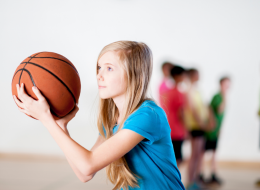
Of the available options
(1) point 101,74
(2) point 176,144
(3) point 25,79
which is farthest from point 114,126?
(2) point 176,144

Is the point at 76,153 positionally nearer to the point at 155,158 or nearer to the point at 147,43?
the point at 155,158

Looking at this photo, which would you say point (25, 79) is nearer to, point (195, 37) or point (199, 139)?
point (199, 139)

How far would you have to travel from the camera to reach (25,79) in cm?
102

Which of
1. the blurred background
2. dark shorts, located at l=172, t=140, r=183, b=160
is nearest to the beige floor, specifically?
the blurred background

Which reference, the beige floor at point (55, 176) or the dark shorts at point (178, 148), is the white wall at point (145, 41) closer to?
the beige floor at point (55, 176)

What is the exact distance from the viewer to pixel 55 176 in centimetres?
314

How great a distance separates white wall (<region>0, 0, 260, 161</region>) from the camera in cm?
392

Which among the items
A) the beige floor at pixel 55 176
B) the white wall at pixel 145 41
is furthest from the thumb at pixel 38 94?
the white wall at pixel 145 41

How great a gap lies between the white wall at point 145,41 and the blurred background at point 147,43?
0.02 meters

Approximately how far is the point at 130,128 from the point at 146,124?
0.06 meters

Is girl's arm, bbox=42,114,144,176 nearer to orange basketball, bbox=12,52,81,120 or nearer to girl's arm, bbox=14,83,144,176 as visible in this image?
girl's arm, bbox=14,83,144,176

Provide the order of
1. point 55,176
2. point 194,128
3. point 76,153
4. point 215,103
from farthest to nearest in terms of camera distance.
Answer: point 55,176, point 215,103, point 194,128, point 76,153

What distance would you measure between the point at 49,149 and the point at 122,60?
352 centimetres

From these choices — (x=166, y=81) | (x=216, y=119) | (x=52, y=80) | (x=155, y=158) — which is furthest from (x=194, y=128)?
(x=52, y=80)
